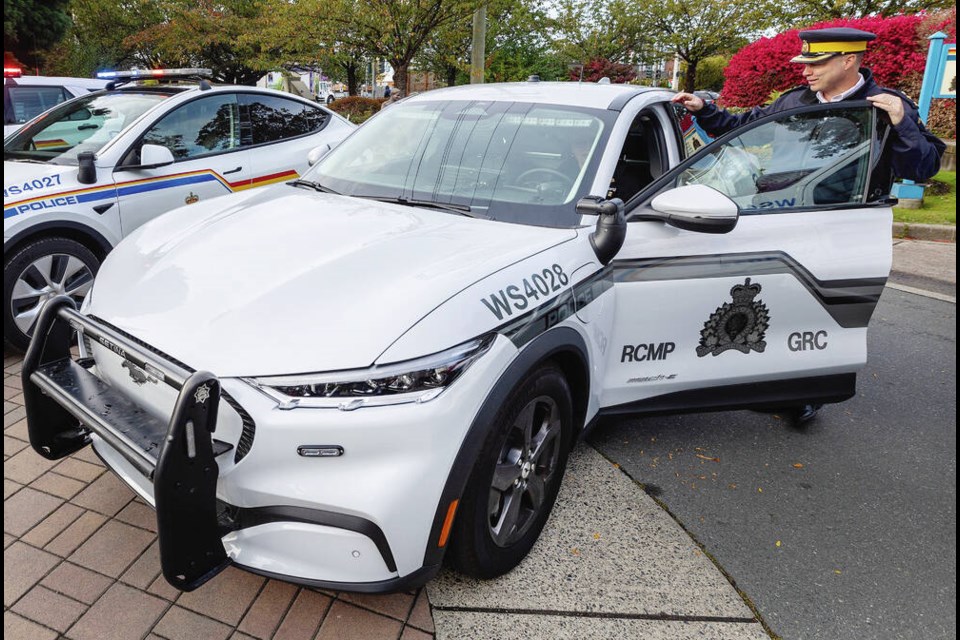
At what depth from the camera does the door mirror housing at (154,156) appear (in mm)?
4344

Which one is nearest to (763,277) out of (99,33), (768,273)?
(768,273)

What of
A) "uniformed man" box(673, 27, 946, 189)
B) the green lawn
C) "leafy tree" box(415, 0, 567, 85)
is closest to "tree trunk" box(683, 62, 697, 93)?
"leafy tree" box(415, 0, 567, 85)

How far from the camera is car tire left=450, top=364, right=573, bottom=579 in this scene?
2.08 m

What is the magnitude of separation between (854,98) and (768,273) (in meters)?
1.22

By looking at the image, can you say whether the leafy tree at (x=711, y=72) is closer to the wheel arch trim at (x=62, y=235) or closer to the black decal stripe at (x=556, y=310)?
the wheel arch trim at (x=62, y=235)

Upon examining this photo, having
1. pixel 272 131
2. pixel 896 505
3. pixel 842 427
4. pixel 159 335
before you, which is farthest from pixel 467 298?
pixel 272 131

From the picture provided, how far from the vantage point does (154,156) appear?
434 cm

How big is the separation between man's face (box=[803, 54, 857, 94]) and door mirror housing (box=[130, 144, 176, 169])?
3847 millimetres

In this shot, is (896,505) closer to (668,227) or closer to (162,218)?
(668,227)

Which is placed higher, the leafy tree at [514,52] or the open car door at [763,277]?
the leafy tree at [514,52]

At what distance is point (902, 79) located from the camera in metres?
11.6

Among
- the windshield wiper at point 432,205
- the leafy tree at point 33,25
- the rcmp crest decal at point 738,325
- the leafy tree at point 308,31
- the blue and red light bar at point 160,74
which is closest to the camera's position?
the windshield wiper at point 432,205

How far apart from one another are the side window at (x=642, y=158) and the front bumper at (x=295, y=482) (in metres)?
1.69

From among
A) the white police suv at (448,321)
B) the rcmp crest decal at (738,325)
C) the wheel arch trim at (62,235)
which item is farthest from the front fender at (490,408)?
the wheel arch trim at (62,235)
